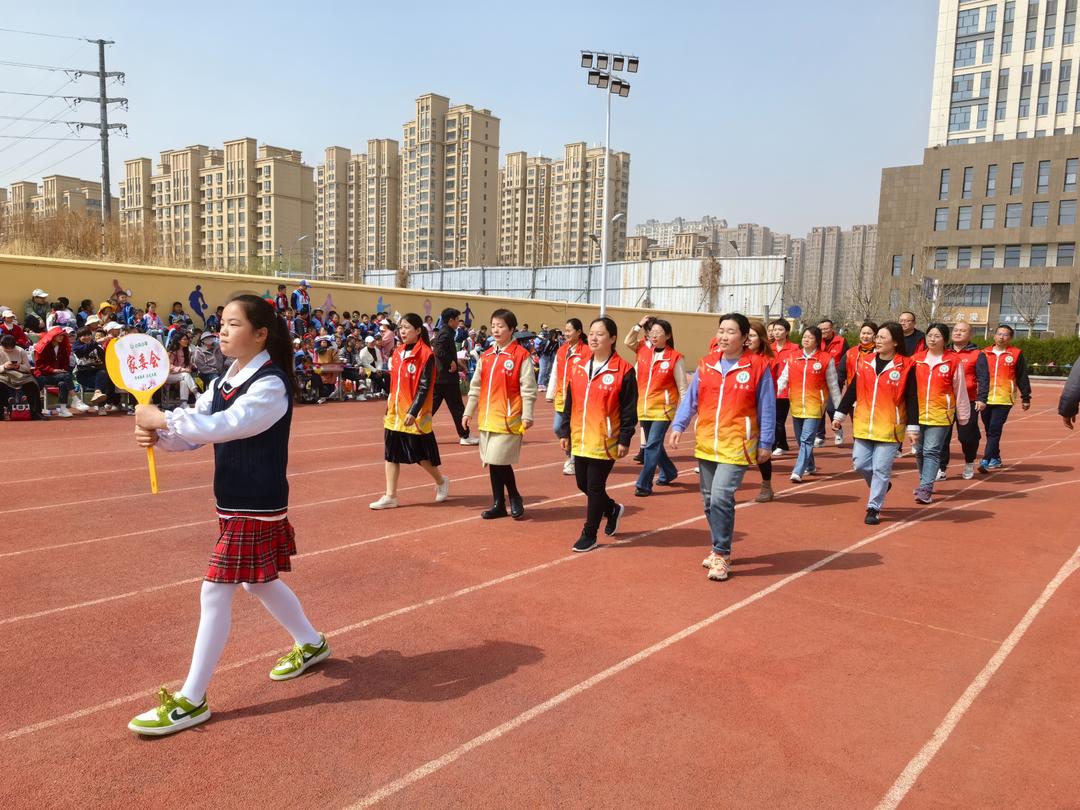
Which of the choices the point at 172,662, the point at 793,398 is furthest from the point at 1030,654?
the point at 793,398

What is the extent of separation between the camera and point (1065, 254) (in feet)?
188

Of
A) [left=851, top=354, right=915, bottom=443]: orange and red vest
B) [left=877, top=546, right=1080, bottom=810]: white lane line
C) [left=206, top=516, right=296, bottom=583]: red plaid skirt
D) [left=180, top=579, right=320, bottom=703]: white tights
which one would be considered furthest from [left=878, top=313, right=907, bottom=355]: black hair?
[left=180, top=579, right=320, bottom=703]: white tights

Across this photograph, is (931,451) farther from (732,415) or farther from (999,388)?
(732,415)

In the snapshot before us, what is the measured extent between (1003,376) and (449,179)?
91.9m

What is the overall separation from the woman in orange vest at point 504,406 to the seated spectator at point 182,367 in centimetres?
945

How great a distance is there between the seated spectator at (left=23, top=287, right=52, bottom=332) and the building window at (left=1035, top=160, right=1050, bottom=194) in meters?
64.8

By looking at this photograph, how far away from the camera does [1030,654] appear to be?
4531 millimetres

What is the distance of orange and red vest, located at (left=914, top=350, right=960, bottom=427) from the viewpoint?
336 inches

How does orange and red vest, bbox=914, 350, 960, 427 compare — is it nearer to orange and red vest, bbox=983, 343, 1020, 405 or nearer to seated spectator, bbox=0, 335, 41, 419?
orange and red vest, bbox=983, 343, 1020, 405

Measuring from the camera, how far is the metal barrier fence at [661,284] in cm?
3978

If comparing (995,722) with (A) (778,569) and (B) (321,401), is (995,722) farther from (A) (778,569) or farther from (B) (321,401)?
(B) (321,401)

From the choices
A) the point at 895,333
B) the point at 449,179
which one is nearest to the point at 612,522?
the point at 895,333

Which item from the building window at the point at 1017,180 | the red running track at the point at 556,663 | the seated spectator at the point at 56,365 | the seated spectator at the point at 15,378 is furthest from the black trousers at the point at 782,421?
the building window at the point at 1017,180

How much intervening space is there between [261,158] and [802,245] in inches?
4062
